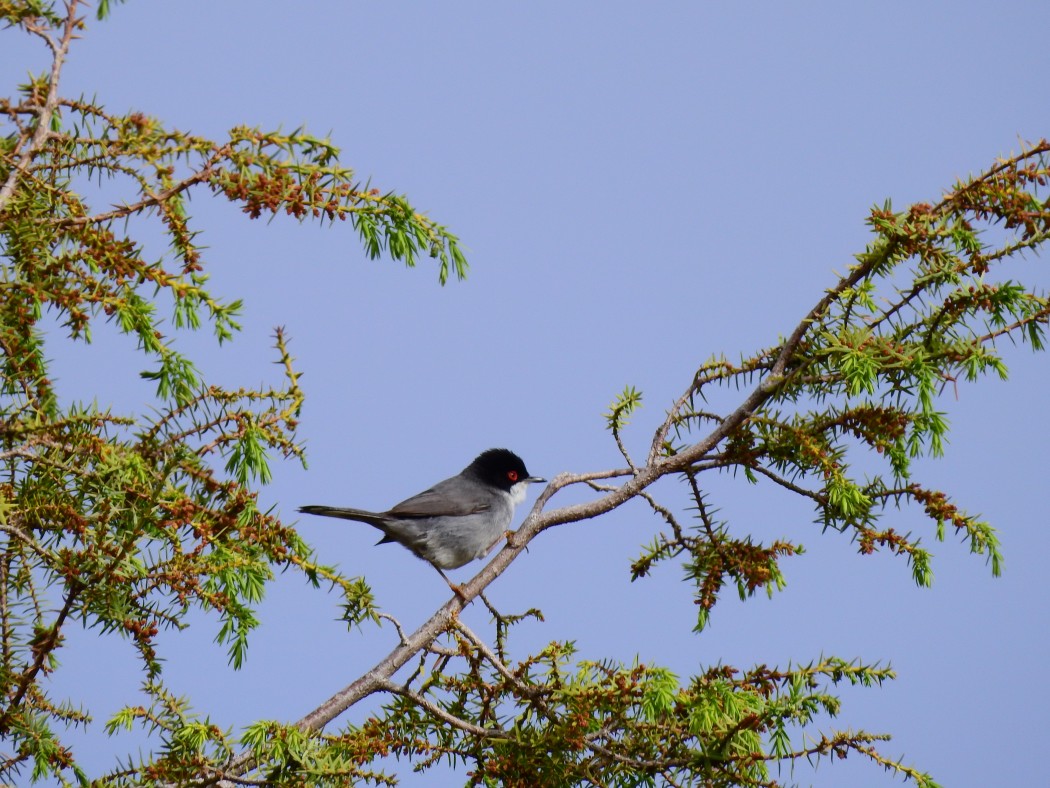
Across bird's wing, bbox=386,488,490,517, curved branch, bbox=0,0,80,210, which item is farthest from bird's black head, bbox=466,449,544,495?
curved branch, bbox=0,0,80,210

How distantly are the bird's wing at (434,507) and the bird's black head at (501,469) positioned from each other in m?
0.39

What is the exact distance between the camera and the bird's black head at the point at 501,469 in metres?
7.29

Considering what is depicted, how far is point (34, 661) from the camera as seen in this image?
3.25 meters

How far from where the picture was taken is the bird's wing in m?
6.59

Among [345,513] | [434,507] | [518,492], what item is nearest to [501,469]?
[518,492]

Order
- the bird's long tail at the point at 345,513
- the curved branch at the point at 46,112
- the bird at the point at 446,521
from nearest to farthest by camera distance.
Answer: the curved branch at the point at 46,112
the bird's long tail at the point at 345,513
the bird at the point at 446,521

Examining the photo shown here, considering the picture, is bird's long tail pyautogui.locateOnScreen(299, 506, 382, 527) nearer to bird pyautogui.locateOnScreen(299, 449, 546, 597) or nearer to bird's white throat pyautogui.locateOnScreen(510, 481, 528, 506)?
bird pyautogui.locateOnScreen(299, 449, 546, 597)

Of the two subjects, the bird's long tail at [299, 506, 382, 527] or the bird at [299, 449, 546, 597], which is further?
the bird at [299, 449, 546, 597]

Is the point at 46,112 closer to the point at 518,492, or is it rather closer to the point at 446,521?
the point at 446,521

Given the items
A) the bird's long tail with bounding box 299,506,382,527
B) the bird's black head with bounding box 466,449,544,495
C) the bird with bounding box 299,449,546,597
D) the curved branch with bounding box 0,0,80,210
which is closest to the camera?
the curved branch with bounding box 0,0,80,210

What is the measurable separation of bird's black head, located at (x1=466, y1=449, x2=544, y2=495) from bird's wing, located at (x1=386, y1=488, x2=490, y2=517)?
1.27ft

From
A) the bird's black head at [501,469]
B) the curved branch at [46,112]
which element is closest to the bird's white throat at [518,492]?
the bird's black head at [501,469]

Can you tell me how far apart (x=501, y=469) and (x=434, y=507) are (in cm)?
82

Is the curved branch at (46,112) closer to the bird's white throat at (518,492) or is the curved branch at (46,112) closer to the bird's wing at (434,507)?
the bird's wing at (434,507)
